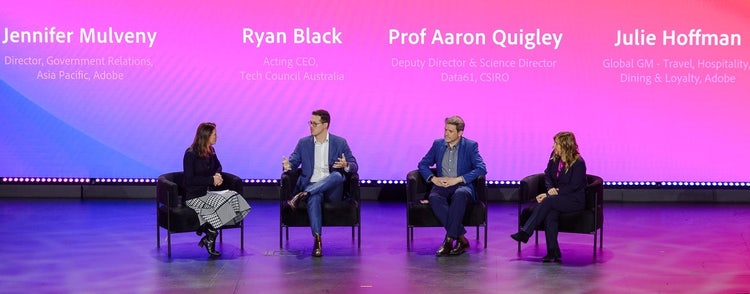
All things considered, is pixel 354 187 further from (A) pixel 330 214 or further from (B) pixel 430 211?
(B) pixel 430 211

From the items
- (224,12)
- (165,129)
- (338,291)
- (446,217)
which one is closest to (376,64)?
(224,12)

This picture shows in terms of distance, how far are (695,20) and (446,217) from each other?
145 inches

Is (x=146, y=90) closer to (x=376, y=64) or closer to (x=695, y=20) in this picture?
(x=376, y=64)

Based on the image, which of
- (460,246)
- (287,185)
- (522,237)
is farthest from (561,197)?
(287,185)

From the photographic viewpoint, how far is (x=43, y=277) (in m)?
6.62

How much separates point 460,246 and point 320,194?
1.05 m

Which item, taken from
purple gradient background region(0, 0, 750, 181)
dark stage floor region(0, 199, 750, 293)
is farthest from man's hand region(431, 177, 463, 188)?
purple gradient background region(0, 0, 750, 181)

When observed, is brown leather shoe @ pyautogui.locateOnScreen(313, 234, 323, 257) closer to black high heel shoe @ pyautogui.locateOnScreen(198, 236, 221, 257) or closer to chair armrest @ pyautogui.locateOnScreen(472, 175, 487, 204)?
black high heel shoe @ pyautogui.locateOnScreen(198, 236, 221, 257)

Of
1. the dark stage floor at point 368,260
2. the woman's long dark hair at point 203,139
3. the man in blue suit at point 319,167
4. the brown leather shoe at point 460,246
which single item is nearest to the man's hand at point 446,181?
the brown leather shoe at point 460,246

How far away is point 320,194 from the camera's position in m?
7.49

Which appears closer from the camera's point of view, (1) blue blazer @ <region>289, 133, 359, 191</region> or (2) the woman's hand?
(2) the woman's hand

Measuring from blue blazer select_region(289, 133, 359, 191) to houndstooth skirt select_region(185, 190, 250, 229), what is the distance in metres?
0.57

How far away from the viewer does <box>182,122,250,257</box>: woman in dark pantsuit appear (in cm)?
727

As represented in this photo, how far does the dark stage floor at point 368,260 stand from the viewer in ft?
21.0
